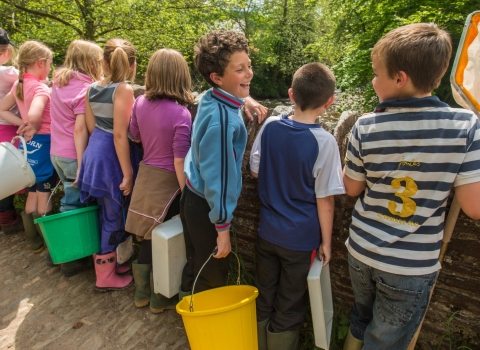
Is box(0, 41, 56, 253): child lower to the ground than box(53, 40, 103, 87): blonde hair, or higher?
lower

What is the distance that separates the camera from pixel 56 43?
25.5ft

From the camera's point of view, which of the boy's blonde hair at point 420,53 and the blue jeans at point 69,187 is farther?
the blue jeans at point 69,187

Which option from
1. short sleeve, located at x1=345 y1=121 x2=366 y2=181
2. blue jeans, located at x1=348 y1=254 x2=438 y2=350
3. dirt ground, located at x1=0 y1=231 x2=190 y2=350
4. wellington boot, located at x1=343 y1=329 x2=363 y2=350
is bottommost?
dirt ground, located at x1=0 y1=231 x2=190 y2=350

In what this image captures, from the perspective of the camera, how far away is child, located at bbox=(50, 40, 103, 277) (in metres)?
2.89

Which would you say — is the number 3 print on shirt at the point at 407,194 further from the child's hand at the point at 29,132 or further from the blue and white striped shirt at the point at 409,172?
the child's hand at the point at 29,132

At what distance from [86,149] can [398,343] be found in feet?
7.94

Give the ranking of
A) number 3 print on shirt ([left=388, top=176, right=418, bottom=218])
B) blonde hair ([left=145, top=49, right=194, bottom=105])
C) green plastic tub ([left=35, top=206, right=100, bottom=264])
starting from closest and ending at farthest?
number 3 print on shirt ([left=388, top=176, right=418, bottom=218]) → blonde hair ([left=145, top=49, right=194, bottom=105]) → green plastic tub ([left=35, top=206, right=100, bottom=264])

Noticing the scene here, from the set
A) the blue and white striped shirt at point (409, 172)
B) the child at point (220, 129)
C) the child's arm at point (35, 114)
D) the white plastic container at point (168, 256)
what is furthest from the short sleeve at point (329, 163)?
the child's arm at point (35, 114)

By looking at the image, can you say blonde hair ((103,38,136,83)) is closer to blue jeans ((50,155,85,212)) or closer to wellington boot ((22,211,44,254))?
blue jeans ((50,155,85,212))

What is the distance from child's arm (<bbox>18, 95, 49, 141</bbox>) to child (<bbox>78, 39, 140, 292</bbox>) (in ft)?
1.95

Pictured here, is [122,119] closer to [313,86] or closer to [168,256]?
[168,256]

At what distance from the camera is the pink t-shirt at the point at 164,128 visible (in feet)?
7.94

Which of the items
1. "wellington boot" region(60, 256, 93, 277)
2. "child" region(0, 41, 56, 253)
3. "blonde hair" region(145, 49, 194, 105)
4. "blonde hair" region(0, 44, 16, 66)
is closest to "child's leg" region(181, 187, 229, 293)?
"blonde hair" region(145, 49, 194, 105)

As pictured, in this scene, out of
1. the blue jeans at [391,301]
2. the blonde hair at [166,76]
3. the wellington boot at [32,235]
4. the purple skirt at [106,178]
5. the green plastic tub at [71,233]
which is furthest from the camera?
the wellington boot at [32,235]
